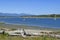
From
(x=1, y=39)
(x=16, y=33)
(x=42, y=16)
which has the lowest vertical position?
(x=42, y=16)

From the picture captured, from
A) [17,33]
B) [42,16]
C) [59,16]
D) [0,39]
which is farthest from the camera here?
[42,16]

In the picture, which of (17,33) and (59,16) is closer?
(17,33)

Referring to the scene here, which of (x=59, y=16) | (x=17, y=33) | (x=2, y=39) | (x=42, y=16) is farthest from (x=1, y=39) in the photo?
(x=42, y=16)

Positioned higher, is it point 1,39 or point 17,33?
point 1,39

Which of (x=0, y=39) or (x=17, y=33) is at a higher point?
(x=0, y=39)

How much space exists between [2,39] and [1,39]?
2.8 inches

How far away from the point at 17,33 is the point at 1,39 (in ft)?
34.1

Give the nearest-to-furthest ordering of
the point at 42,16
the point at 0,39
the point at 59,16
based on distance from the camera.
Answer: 1. the point at 0,39
2. the point at 59,16
3. the point at 42,16

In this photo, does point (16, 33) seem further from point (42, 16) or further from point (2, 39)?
point (42, 16)

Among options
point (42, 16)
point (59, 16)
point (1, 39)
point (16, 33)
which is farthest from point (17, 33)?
point (42, 16)

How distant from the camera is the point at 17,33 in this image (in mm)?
23578

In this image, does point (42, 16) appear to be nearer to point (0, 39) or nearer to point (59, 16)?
point (59, 16)

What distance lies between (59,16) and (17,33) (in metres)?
133

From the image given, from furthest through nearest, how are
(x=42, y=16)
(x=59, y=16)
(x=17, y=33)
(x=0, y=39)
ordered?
(x=42, y=16)
(x=59, y=16)
(x=17, y=33)
(x=0, y=39)
